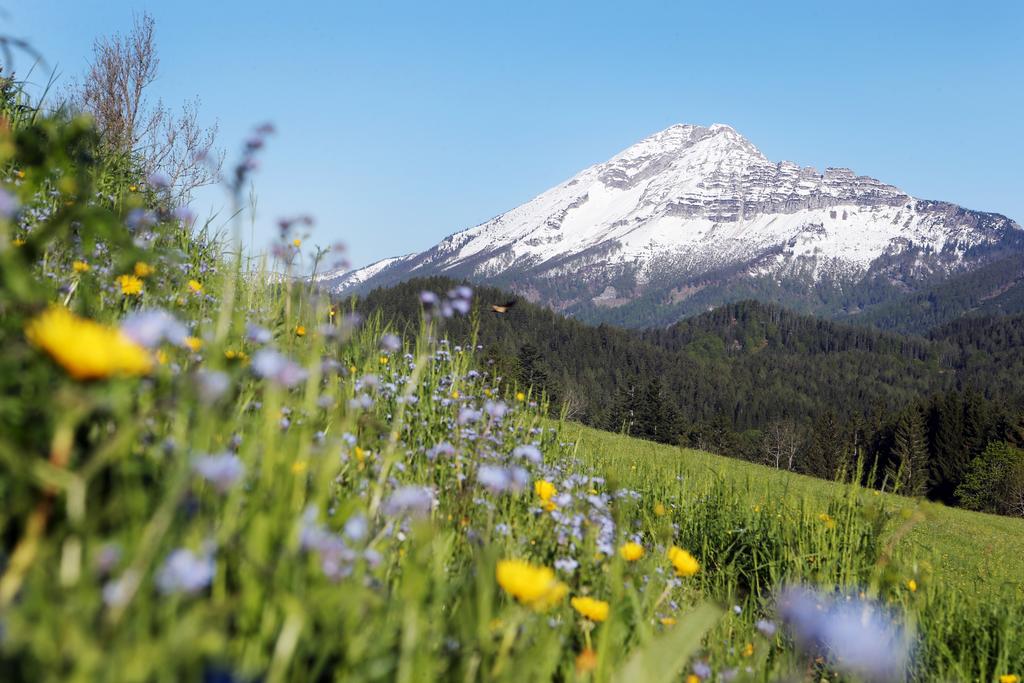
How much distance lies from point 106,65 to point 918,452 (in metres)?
71.5

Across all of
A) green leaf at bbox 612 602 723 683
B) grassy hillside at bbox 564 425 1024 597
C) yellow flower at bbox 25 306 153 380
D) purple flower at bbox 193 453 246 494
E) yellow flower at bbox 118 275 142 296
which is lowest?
grassy hillside at bbox 564 425 1024 597

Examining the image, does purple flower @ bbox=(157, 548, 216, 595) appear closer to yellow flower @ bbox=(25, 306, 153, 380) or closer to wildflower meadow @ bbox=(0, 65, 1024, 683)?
wildflower meadow @ bbox=(0, 65, 1024, 683)

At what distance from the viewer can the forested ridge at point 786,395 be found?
75.5 metres

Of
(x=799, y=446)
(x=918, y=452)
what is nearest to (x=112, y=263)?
(x=918, y=452)

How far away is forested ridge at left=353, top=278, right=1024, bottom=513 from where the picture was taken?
7550 cm

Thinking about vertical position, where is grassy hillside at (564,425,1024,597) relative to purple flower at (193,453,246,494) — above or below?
below

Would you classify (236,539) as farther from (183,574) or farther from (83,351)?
(83,351)

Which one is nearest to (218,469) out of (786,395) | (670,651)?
(670,651)

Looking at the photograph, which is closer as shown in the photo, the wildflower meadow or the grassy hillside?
the wildflower meadow

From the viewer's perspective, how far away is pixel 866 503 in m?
5.84

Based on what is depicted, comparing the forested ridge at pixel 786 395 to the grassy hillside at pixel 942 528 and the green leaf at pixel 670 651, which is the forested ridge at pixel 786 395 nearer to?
the grassy hillside at pixel 942 528

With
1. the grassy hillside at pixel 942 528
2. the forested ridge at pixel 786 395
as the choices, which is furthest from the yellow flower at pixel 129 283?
the forested ridge at pixel 786 395

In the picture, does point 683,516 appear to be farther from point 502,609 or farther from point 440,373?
point 502,609

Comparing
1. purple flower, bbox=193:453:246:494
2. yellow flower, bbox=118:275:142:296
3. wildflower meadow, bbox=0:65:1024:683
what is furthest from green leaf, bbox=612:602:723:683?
yellow flower, bbox=118:275:142:296
